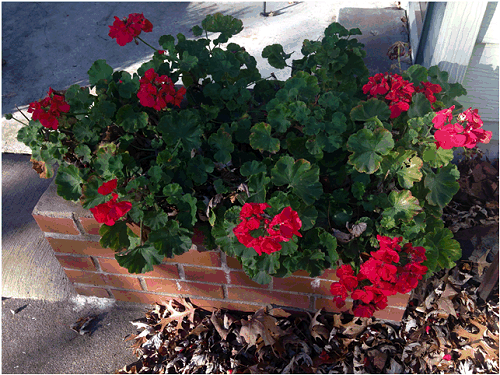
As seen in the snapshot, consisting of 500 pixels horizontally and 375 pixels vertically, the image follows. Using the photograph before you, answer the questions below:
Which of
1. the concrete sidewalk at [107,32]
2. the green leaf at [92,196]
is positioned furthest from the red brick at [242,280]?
the concrete sidewalk at [107,32]

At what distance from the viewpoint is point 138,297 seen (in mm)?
1846

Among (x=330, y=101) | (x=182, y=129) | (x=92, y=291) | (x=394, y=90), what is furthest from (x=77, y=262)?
(x=394, y=90)

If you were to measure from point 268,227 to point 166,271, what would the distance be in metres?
0.71

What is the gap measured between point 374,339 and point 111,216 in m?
1.19

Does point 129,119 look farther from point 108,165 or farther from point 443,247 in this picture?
point 443,247

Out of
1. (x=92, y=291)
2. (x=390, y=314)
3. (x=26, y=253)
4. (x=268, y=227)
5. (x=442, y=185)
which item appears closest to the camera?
(x=268, y=227)

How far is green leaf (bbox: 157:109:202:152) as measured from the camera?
4.63ft

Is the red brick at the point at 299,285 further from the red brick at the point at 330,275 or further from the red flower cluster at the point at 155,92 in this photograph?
the red flower cluster at the point at 155,92

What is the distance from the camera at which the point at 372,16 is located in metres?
3.03

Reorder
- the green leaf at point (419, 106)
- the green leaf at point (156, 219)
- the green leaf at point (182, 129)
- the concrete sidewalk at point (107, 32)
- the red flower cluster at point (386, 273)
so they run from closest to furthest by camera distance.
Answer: the red flower cluster at point (386, 273) < the green leaf at point (156, 219) < the green leaf at point (182, 129) < the green leaf at point (419, 106) < the concrete sidewalk at point (107, 32)

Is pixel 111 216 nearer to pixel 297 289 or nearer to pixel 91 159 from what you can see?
pixel 91 159

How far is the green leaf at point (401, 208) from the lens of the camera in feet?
4.32

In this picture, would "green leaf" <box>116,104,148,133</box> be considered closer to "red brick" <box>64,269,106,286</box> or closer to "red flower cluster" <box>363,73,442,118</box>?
"red brick" <box>64,269,106,286</box>

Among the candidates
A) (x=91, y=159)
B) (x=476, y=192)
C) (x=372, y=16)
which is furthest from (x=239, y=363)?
(x=372, y=16)
